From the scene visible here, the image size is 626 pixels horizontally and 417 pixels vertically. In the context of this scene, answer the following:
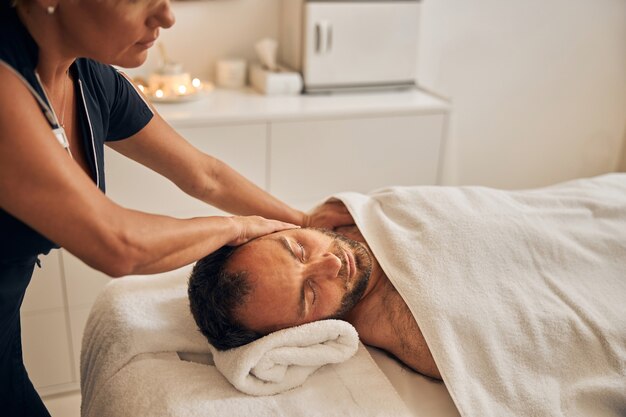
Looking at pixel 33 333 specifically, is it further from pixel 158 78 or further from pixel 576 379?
pixel 576 379

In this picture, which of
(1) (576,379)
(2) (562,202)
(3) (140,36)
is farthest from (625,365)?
(3) (140,36)

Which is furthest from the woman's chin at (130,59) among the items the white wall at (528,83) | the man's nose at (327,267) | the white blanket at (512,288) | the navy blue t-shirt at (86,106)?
the white wall at (528,83)

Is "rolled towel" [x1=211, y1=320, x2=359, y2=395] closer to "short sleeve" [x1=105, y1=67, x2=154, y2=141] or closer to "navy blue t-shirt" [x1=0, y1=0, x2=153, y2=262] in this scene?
"navy blue t-shirt" [x1=0, y1=0, x2=153, y2=262]

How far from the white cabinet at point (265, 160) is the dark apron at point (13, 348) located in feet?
2.88

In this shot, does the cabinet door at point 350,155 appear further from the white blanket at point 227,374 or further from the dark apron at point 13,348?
the dark apron at point 13,348

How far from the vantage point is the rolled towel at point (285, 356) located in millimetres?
1251

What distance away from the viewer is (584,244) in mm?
1592

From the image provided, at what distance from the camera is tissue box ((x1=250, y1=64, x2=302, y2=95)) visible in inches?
101

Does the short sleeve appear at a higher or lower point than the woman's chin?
lower

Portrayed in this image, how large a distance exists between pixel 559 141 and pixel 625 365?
2235 millimetres

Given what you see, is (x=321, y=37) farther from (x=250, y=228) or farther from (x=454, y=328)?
(x=454, y=328)

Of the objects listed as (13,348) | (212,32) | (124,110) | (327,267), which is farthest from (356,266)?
(212,32)

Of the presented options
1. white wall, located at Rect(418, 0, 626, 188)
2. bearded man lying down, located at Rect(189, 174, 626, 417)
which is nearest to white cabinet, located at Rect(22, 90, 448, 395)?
white wall, located at Rect(418, 0, 626, 188)

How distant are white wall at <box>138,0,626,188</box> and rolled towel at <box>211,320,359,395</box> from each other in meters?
1.70
